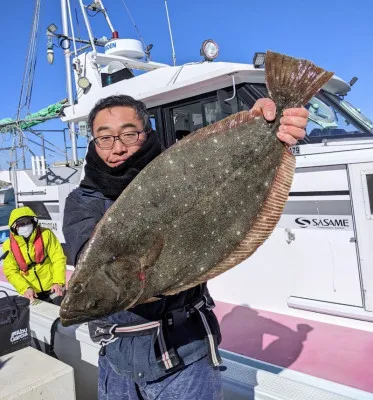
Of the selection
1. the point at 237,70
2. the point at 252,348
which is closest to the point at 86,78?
the point at 237,70

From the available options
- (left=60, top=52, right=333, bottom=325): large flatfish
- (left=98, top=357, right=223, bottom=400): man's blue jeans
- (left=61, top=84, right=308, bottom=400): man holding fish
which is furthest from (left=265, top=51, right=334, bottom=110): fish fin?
(left=98, top=357, right=223, bottom=400): man's blue jeans

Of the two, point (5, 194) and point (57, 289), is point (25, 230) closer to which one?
point (57, 289)

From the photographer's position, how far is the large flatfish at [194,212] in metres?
1.49

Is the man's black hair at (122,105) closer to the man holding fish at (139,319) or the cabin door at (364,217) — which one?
the man holding fish at (139,319)

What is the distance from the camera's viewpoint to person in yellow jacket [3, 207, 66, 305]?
4.86 metres

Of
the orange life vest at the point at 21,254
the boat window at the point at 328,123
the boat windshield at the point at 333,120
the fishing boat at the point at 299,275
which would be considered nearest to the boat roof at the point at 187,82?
the fishing boat at the point at 299,275

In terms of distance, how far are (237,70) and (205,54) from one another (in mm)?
1158

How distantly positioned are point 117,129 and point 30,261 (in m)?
3.63

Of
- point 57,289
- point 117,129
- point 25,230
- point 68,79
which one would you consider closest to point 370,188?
point 117,129

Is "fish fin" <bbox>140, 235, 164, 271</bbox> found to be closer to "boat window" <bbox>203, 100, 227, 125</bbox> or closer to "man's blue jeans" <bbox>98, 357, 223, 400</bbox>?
"man's blue jeans" <bbox>98, 357, 223, 400</bbox>

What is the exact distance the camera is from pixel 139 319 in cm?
185

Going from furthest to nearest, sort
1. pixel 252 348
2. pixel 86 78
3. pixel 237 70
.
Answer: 1. pixel 86 78
2. pixel 237 70
3. pixel 252 348

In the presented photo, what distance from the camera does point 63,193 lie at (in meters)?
7.49

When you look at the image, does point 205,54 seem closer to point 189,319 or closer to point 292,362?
point 292,362
